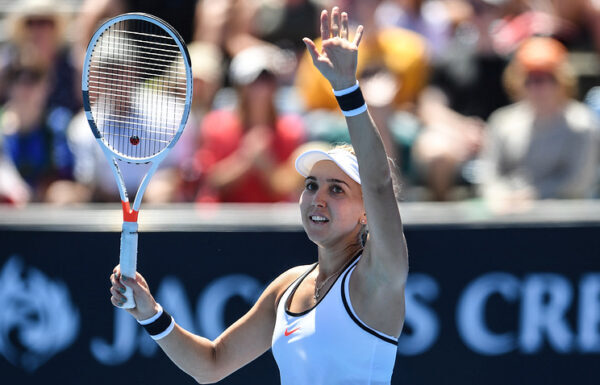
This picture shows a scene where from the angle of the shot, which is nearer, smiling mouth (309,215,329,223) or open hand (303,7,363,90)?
open hand (303,7,363,90)

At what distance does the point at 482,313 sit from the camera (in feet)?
15.7

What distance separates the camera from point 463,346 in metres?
4.77

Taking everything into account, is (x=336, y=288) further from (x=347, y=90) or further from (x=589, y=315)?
(x=589, y=315)

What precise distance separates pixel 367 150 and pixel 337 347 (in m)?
0.59

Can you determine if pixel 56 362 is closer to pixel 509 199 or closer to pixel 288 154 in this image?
pixel 288 154

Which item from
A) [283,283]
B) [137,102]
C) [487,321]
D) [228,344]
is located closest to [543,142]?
[487,321]

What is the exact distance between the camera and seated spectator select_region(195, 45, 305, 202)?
541cm

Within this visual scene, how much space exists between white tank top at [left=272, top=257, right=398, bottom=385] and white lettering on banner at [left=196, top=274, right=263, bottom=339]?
210 centimetres

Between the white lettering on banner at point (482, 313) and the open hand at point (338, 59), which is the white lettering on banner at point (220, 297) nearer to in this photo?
the white lettering on banner at point (482, 313)

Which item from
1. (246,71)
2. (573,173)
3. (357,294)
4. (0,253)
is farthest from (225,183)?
(357,294)

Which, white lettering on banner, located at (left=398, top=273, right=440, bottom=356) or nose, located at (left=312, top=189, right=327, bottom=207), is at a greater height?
nose, located at (left=312, top=189, right=327, bottom=207)

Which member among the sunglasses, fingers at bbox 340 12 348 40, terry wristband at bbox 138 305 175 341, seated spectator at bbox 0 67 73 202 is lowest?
seated spectator at bbox 0 67 73 202

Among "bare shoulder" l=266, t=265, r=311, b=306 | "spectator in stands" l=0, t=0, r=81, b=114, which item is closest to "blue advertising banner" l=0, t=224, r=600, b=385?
"spectator in stands" l=0, t=0, r=81, b=114

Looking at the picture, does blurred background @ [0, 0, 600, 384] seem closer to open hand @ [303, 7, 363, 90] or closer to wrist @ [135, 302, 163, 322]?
wrist @ [135, 302, 163, 322]
